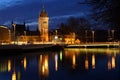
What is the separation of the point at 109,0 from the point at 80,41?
127003 mm

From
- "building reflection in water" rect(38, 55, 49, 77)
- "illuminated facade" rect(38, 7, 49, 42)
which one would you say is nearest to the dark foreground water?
"building reflection in water" rect(38, 55, 49, 77)

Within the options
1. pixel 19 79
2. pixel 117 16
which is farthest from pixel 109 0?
pixel 19 79

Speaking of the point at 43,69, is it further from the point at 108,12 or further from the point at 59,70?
the point at 108,12

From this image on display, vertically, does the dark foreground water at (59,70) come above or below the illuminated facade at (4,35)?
below

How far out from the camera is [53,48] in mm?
100312

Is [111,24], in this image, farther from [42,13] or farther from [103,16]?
[42,13]

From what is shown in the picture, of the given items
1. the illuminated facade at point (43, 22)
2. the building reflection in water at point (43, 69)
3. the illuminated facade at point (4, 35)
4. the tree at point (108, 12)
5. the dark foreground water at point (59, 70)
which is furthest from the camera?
the illuminated facade at point (43, 22)

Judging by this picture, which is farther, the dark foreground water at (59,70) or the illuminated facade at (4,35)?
the illuminated facade at (4,35)

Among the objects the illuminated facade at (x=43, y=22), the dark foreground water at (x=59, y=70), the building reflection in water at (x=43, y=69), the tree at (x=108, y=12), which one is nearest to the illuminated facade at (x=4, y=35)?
the illuminated facade at (x=43, y=22)

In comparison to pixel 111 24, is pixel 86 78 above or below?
below

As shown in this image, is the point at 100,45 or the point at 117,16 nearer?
the point at 117,16

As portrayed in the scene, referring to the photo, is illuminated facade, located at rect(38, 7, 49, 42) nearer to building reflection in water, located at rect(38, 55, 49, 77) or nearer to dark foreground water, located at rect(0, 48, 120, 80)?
dark foreground water, located at rect(0, 48, 120, 80)

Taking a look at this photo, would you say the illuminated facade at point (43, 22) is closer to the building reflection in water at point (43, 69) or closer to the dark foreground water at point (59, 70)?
the dark foreground water at point (59, 70)

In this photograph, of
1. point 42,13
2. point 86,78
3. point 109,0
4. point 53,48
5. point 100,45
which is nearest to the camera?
point 109,0
